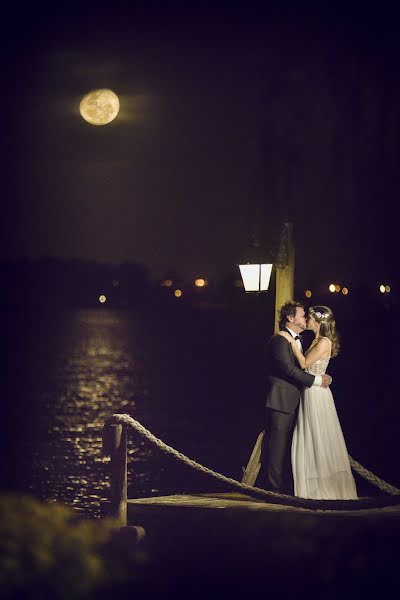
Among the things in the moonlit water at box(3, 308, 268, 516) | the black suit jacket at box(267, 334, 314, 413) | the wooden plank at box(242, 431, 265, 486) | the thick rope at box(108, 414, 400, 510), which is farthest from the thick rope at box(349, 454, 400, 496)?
the moonlit water at box(3, 308, 268, 516)

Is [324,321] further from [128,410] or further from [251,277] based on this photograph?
[128,410]

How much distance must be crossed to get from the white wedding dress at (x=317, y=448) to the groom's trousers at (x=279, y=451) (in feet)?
0.40

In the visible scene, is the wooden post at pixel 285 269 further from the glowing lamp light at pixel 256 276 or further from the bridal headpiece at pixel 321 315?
the bridal headpiece at pixel 321 315

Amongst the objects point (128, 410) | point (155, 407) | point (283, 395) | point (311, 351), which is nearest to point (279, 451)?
point (283, 395)

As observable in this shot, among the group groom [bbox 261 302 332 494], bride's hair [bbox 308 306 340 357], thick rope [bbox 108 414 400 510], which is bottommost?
thick rope [bbox 108 414 400 510]

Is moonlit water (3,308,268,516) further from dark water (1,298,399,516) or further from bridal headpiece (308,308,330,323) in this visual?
bridal headpiece (308,308,330,323)

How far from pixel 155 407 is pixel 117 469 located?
25.9 meters

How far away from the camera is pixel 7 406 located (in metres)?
36.2

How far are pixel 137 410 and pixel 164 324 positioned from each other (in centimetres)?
8849

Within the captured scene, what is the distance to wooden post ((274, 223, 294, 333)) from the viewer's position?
42.4 ft

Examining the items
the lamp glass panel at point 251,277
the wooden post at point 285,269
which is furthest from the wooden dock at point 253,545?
the lamp glass panel at point 251,277

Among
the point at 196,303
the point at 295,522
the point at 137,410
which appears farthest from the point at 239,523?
the point at 196,303

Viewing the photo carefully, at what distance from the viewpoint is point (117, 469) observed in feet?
38.4

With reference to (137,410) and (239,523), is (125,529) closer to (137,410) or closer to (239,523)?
(239,523)
